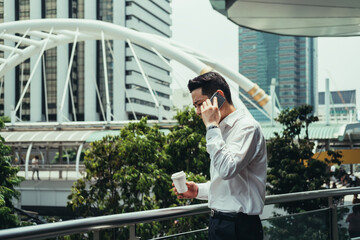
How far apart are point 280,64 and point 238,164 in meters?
123

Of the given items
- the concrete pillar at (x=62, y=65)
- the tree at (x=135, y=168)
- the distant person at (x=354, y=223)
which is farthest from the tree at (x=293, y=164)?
the concrete pillar at (x=62, y=65)

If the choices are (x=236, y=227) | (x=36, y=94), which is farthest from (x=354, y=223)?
(x=36, y=94)

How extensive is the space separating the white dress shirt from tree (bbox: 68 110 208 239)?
9256 mm

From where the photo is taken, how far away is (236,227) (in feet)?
Answer: 7.38

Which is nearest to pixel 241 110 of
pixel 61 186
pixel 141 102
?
pixel 61 186

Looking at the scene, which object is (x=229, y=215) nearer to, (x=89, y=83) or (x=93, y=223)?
(x=93, y=223)

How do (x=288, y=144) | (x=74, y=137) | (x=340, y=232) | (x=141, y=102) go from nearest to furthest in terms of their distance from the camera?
1. (x=340, y=232)
2. (x=288, y=144)
3. (x=74, y=137)
4. (x=141, y=102)

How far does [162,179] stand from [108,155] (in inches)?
69.3

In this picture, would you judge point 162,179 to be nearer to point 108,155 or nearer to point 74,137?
point 108,155

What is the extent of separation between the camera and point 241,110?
2316mm

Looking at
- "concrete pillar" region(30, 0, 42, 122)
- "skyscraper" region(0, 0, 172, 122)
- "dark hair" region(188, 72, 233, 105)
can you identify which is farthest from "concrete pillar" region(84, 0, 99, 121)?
"dark hair" region(188, 72, 233, 105)

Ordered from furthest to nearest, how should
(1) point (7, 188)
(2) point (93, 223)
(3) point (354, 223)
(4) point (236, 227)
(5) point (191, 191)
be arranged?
1. (1) point (7, 188)
2. (3) point (354, 223)
3. (5) point (191, 191)
4. (2) point (93, 223)
5. (4) point (236, 227)

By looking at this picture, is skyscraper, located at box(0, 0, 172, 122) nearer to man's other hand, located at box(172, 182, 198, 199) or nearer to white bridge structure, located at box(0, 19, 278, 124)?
white bridge structure, located at box(0, 19, 278, 124)

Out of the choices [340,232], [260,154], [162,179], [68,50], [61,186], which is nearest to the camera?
[260,154]
